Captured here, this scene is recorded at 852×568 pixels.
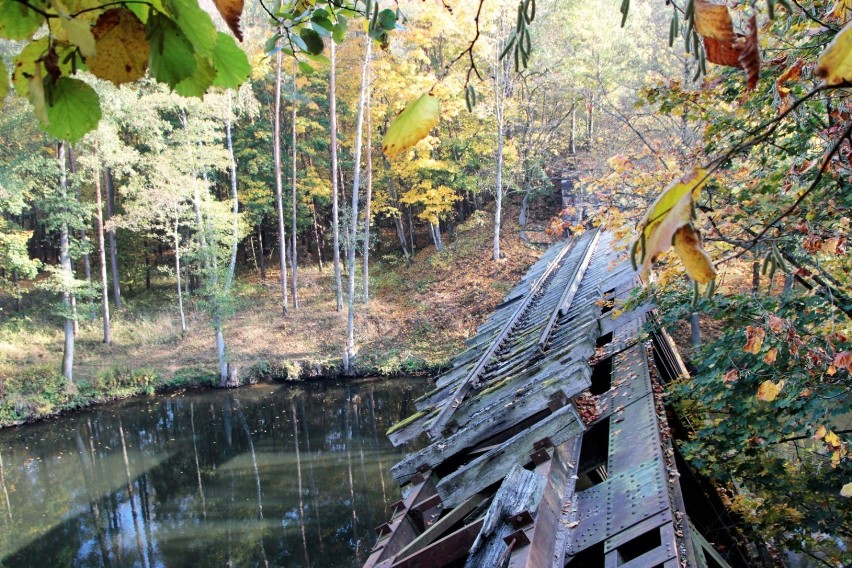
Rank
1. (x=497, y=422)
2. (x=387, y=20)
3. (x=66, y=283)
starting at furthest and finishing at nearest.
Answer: (x=66, y=283)
(x=497, y=422)
(x=387, y=20)

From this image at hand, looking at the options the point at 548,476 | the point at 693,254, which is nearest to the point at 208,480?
the point at 548,476

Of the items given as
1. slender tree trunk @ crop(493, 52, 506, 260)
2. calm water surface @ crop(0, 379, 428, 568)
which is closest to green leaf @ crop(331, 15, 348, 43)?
calm water surface @ crop(0, 379, 428, 568)

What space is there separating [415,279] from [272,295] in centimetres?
656

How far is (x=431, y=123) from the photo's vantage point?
0.97 metres

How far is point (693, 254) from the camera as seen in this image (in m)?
0.63

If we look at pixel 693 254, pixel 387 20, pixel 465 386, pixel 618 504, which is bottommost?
pixel 618 504

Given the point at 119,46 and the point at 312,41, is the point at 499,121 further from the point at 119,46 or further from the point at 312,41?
the point at 119,46

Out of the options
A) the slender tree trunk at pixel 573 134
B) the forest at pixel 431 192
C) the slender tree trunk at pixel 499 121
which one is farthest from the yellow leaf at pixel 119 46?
the slender tree trunk at pixel 573 134

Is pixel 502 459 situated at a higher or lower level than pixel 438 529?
higher

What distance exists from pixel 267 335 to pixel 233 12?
20131mm

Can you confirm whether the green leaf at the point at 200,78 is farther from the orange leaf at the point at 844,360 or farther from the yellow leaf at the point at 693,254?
the orange leaf at the point at 844,360

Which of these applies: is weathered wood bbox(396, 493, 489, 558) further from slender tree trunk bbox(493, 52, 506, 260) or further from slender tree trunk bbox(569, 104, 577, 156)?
slender tree trunk bbox(569, 104, 577, 156)

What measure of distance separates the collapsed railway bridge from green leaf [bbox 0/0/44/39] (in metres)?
2.19

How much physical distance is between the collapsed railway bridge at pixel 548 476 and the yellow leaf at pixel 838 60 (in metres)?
2.02
